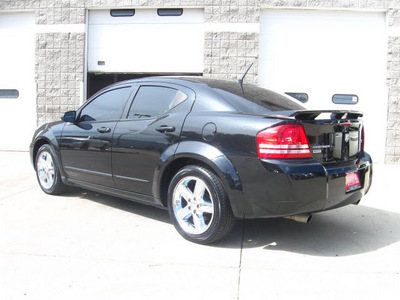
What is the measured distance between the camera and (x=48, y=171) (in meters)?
5.21

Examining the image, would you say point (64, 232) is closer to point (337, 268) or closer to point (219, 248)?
point (219, 248)

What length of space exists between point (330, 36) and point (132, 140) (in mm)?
6182

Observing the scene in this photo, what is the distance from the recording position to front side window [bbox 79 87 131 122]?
4350mm

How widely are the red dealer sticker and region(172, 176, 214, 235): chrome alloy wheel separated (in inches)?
46.8

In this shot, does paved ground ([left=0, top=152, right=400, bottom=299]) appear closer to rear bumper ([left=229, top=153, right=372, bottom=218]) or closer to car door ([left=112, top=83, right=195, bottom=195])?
rear bumper ([left=229, top=153, right=372, bottom=218])

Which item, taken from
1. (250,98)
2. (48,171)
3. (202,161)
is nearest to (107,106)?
(48,171)

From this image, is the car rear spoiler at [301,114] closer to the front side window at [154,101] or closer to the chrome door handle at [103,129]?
the front side window at [154,101]

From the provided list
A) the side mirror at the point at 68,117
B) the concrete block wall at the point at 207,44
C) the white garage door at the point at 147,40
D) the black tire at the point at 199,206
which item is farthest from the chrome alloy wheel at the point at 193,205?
the white garage door at the point at 147,40

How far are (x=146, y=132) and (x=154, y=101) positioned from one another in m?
0.38

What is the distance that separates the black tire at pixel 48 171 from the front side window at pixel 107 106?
0.77 meters

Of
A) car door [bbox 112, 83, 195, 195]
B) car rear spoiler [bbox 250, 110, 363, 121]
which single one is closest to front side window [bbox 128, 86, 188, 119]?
car door [bbox 112, 83, 195, 195]

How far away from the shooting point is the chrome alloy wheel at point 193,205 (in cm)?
343

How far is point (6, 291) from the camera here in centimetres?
264

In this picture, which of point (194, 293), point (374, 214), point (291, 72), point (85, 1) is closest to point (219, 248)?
point (194, 293)
